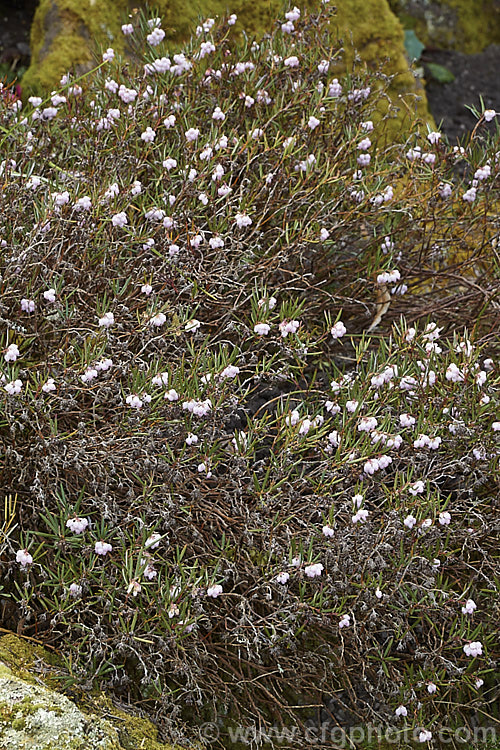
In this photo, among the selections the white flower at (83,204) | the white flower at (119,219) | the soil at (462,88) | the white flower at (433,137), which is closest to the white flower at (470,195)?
the white flower at (433,137)

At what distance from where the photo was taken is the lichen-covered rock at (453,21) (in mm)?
6438

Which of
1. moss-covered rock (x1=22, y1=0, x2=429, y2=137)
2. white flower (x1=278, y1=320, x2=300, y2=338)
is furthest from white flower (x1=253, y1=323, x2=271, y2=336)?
moss-covered rock (x1=22, y1=0, x2=429, y2=137)

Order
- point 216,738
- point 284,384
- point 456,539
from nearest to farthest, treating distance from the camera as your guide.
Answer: point 216,738 → point 456,539 → point 284,384

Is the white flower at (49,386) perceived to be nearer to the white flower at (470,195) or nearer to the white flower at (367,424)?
the white flower at (367,424)

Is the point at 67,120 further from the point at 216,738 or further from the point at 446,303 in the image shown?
the point at 216,738

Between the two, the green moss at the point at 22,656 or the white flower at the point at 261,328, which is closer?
the green moss at the point at 22,656

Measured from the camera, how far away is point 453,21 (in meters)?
6.52

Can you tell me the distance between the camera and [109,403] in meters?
2.47

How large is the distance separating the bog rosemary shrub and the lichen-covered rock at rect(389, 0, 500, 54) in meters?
4.23

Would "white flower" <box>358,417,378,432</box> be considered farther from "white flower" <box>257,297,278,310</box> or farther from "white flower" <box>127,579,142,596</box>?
"white flower" <box>127,579,142,596</box>

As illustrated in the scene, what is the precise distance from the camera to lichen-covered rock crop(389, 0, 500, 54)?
644 centimetres

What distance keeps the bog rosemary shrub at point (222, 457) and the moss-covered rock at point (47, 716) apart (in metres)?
0.09

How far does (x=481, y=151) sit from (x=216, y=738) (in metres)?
2.61

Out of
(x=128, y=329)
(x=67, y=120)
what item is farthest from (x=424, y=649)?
(x=67, y=120)
